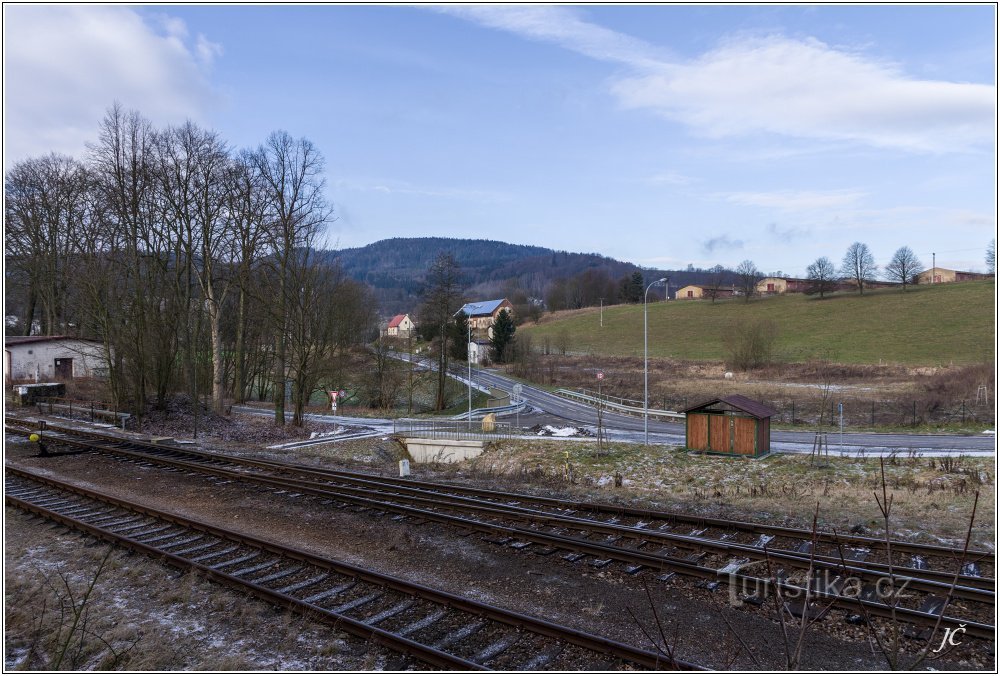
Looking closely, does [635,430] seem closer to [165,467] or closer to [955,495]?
[955,495]

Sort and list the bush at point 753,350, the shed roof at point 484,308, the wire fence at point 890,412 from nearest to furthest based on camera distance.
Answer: the wire fence at point 890,412
the bush at point 753,350
the shed roof at point 484,308

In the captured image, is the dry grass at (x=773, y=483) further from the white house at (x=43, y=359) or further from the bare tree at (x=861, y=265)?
the bare tree at (x=861, y=265)

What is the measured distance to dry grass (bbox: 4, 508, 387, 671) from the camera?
23.4ft

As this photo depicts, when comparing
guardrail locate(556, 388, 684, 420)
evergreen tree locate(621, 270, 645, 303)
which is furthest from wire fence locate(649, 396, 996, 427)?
evergreen tree locate(621, 270, 645, 303)

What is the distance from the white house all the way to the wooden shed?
36.9 metres

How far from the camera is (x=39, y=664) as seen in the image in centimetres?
709

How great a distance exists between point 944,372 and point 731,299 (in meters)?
59.7

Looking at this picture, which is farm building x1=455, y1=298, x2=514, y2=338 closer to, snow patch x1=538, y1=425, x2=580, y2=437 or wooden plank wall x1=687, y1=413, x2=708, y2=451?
snow patch x1=538, y1=425, x2=580, y2=437

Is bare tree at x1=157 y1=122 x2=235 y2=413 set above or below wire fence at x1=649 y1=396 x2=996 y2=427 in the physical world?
above

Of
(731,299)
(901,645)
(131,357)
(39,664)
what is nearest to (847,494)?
(901,645)

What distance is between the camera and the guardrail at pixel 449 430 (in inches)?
1099

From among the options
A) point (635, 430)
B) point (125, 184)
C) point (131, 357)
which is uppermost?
point (125, 184)

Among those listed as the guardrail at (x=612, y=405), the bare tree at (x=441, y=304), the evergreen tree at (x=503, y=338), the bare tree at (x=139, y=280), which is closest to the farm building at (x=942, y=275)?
the evergreen tree at (x=503, y=338)

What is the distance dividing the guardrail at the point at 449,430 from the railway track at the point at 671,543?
35.8 ft
